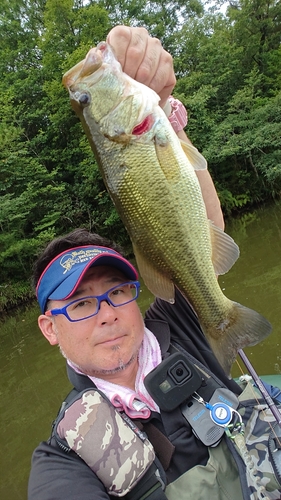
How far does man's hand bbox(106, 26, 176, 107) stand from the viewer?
1.55m

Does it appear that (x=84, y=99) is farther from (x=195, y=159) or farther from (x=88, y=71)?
(x=195, y=159)

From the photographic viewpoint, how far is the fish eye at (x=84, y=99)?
165cm

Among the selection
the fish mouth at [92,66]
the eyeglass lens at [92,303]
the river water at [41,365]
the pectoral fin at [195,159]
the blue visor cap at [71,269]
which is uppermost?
the fish mouth at [92,66]

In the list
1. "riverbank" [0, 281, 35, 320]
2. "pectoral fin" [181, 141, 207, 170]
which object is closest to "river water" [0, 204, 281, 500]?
"riverbank" [0, 281, 35, 320]

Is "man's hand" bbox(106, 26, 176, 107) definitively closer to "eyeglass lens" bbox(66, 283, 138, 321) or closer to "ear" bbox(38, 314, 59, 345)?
"eyeglass lens" bbox(66, 283, 138, 321)

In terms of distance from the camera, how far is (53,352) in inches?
288

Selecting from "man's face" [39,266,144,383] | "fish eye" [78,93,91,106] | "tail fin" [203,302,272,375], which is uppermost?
"fish eye" [78,93,91,106]

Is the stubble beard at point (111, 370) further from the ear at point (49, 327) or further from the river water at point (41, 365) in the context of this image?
the river water at point (41, 365)

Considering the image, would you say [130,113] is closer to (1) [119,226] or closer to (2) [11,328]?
(2) [11,328]

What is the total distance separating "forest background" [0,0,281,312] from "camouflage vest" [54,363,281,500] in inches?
502

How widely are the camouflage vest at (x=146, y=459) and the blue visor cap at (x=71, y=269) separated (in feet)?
1.52

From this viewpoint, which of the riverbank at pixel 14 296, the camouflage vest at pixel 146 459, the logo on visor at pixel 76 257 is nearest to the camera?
the camouflage vest at pixel 146 459

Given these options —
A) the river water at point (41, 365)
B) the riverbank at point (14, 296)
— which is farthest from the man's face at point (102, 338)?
the riverbank at point (14, 296)

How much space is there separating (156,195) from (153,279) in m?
0.34
